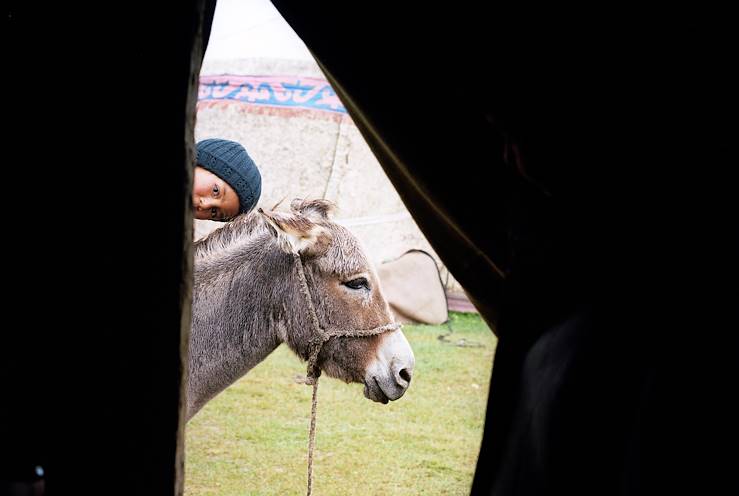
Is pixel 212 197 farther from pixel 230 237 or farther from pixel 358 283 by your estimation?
pixel 358 283

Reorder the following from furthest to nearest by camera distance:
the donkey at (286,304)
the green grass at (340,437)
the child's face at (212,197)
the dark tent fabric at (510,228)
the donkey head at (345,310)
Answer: the green grass at (340,437) → the child's face at (212,197) → the donkey head at (345,310) → the donkey at (286,304) → the dark tent fabric at (510,228)

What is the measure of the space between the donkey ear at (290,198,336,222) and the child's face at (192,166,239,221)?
0.28 m

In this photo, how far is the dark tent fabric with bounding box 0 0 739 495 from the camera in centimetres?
94

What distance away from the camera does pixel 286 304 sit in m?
3.09

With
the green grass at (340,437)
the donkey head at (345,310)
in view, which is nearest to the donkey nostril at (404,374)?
the donkey head at (345,310)

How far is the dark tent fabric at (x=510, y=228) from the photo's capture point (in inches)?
37.1

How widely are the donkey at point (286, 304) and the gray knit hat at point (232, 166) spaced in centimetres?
16

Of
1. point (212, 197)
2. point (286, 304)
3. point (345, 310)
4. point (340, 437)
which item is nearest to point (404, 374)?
point (345, 310)

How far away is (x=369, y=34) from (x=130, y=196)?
633mm

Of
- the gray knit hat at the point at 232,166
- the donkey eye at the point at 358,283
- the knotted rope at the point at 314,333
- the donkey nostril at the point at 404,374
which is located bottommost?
the donkey nostril at the point at 404,374

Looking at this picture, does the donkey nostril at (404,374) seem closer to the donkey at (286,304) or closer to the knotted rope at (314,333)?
the donkey at (286,304)

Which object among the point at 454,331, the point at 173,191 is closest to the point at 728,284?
the point at 173,191

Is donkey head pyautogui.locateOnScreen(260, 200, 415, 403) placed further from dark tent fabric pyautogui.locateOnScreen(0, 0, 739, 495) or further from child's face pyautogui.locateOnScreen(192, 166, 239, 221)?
dark tent fabric pyautogui.locateOnScreen(0, 0, 739, 495)

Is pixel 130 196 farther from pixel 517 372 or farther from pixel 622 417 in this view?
pixel 622 417
